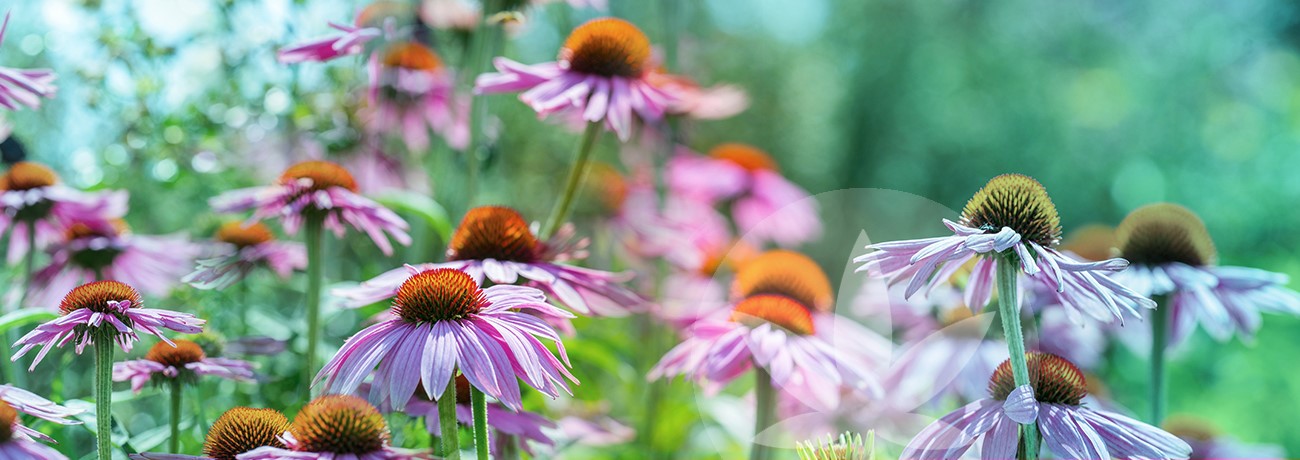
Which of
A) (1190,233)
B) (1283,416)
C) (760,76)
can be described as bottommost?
(1283,416)

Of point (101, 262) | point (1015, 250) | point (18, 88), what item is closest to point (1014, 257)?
point (1015, 250)

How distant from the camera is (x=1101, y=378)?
1.50m

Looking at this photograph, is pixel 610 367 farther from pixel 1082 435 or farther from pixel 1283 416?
pixel 1283 416

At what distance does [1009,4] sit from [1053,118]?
46.4 inches

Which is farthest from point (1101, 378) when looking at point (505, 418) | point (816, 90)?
point (816, 90)

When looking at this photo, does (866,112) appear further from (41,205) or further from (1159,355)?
(41,205)

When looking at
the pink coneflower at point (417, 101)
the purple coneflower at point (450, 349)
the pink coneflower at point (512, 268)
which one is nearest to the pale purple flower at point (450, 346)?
the purple coneflower at point (450, 349)

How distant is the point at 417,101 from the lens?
1581 millimetres

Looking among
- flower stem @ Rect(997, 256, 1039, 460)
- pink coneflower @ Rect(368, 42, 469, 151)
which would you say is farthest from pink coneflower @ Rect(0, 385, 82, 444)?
pink coneflower @ Rect(368, 42, 469, 151)

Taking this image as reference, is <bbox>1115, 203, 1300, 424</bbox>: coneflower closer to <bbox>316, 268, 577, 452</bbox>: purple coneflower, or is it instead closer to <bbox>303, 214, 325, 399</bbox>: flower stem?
<bbox>316, 268, 577, 452</bbox>: purple coneflower

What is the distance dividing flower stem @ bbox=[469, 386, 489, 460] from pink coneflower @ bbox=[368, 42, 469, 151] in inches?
30.5

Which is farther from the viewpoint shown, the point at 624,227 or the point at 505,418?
the point at 624,227

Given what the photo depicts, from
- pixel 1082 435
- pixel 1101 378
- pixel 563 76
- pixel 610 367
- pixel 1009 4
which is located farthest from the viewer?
pixel 1009 4

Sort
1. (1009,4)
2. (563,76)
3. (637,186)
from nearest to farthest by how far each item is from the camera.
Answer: (563,76)
(637,186)
(1009,4)
